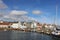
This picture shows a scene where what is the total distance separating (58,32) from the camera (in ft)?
22.8

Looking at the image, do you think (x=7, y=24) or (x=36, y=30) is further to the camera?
(x=36, y=30)

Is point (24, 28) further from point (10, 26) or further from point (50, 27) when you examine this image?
point (50, 27)

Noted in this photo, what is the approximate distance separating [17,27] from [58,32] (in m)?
1.61

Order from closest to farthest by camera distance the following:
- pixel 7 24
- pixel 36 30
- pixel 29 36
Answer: pixel 7 24, pixel 36 30, pixel 29 36

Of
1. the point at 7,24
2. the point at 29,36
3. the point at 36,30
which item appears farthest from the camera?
the point at 29,36

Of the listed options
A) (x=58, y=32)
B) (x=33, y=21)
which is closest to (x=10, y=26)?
(x=33, y=21)

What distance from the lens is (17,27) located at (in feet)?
20.9

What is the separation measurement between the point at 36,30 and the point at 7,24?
107 cm

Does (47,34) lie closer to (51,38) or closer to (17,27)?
(51,38)

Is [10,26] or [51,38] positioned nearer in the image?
[10,26]

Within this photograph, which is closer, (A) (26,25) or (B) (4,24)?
(B) (4,24)

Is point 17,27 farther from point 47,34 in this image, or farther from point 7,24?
point 47,34

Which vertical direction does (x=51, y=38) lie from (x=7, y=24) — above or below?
below

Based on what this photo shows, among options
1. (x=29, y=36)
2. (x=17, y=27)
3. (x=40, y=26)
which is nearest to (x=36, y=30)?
(x=40, y=26)
